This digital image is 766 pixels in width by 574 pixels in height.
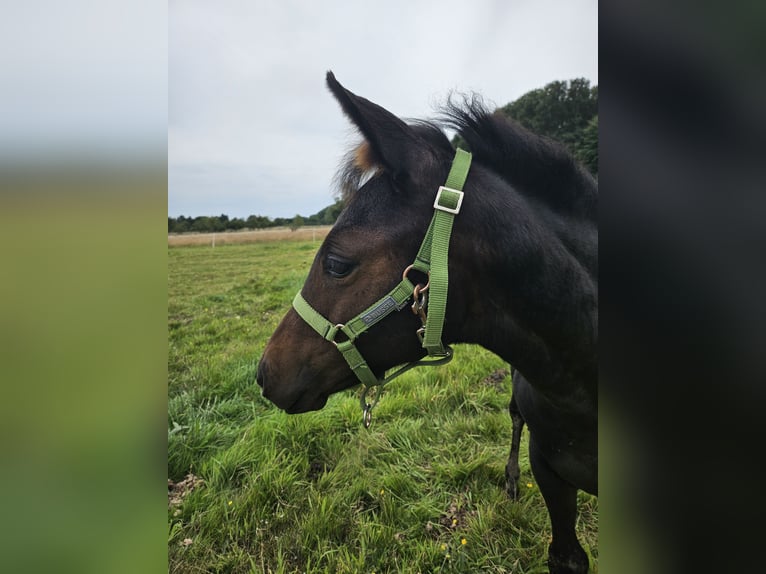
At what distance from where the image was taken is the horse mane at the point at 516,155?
143cm

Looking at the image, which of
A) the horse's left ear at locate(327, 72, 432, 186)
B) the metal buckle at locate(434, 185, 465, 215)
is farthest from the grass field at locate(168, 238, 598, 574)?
the metal buckle at locate(434, 185, 465, 215)

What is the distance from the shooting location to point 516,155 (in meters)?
1.45

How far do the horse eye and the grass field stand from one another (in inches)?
40.0

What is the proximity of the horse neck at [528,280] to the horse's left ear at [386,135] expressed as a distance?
27 cm

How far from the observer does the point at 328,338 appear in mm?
1472

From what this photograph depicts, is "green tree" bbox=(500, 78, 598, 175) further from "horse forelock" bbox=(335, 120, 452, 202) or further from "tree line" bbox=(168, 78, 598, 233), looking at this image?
"horse forelock" bbox=(335, 120, 452, 202)

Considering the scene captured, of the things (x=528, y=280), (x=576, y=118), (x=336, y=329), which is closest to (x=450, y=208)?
(x=528, y=280)

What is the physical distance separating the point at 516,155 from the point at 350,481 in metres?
2.54

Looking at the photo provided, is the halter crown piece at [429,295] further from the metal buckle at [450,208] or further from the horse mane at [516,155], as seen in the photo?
the horse mane at [516,155]

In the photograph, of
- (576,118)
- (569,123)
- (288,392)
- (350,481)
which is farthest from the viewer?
(350,481)
